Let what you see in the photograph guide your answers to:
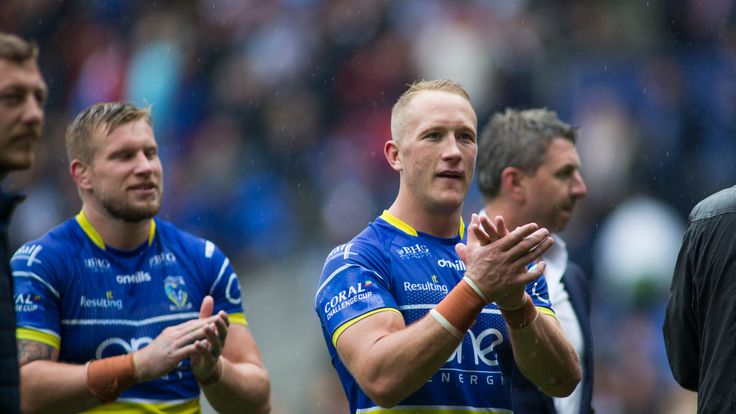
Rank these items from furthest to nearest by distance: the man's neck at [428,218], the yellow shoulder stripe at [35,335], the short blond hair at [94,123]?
the short blond hair at [94,123] → the yellow shoulder stripe at [35,335] → the man's neck at [428,218]

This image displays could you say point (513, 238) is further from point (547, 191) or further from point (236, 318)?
point (547, 191)

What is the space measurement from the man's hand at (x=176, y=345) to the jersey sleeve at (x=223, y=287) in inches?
28.1

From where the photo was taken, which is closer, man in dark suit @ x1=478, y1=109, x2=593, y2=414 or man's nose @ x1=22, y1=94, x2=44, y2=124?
man's nose @ x1=22, y1=94, x2=44, y2=124

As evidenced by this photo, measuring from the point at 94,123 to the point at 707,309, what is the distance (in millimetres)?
3196

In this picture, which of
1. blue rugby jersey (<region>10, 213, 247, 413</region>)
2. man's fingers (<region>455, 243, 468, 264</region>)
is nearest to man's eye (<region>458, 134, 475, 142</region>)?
man's fingers (<region>455, 243, 468, 264</region>)

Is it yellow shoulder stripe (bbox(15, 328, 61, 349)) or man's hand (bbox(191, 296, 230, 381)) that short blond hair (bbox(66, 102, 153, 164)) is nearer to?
yellow shoulder stripe (bbox(15, 328, 61, 349))

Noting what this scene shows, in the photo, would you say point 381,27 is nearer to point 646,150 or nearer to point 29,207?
point 646,150

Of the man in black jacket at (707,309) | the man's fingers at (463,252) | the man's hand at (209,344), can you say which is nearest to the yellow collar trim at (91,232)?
the man's hand at (209,344)

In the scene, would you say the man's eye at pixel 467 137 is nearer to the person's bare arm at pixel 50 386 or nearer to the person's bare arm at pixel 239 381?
the person's bare arm at pixel 239 381

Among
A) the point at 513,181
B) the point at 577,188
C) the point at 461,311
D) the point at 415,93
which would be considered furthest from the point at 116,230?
the point at 577,188

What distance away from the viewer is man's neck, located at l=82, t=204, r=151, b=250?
5.82 meters

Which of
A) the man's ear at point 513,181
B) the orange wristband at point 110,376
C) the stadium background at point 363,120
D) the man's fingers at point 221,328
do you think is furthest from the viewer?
the stadium background at point 363,120

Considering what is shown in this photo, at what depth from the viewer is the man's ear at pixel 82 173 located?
5.94 m

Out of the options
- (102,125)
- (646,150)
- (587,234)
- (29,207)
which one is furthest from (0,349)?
(29,207)
